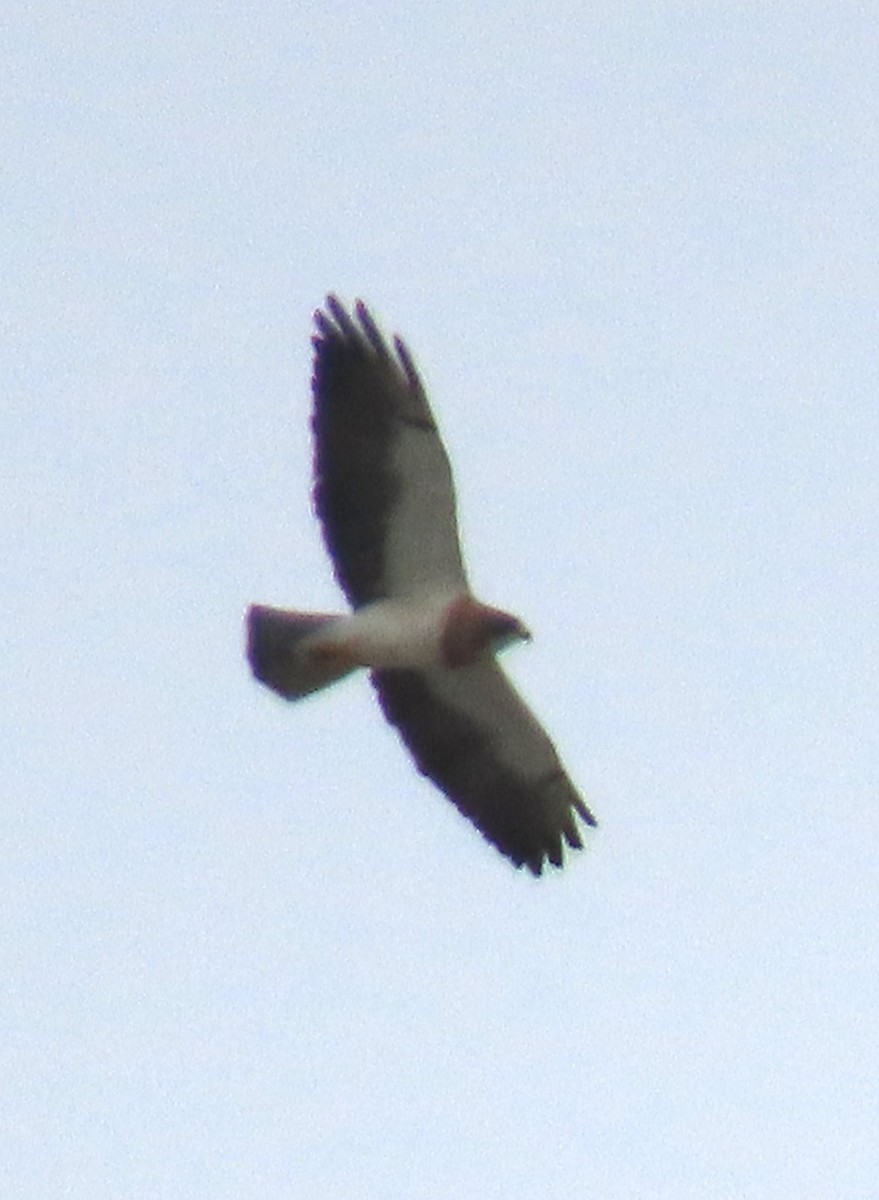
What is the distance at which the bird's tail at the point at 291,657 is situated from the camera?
1836 cm

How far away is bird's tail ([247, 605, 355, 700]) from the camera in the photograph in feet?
60.2

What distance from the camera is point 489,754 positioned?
19.4 meters

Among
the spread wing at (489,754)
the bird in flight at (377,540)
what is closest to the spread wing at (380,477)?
the bird in flight at (377,540)

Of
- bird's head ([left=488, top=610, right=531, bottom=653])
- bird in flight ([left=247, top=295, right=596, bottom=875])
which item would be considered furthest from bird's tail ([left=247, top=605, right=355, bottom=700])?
bird's head ([left=488, top=610, right=531, bottom=653])

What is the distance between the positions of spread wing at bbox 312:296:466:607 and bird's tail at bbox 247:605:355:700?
1.20 ft

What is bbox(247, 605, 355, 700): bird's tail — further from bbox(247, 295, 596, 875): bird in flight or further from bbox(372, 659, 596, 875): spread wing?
bbox(372, 659, 596, 875): spread wing

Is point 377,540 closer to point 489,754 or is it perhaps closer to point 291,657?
point 291,657

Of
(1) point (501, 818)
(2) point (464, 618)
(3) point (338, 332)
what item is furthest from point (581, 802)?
(3) point (338, 332)

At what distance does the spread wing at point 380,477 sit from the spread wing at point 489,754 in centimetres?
70

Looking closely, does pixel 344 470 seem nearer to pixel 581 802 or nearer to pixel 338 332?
pixel 338 332

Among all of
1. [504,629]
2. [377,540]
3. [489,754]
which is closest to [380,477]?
[377,540]

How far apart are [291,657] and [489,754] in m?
1.59

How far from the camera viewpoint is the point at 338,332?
736 inches

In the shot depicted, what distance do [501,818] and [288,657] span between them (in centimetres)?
190
